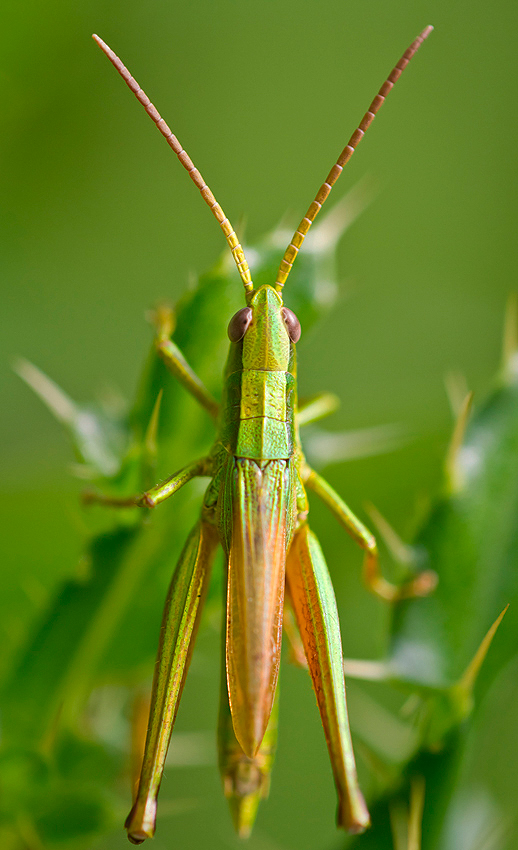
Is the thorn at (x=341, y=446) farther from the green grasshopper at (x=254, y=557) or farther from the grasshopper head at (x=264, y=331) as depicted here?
the grasshopper head at (x=264, y=331)

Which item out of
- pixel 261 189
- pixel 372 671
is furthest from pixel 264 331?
pixel 261 189

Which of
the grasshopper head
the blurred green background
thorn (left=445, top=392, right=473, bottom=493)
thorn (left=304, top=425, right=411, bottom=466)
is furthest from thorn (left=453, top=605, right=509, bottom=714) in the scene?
the blurred green background

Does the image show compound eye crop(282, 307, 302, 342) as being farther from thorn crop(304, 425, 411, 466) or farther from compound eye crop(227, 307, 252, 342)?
thorn crop(304, 425, 411, 466)

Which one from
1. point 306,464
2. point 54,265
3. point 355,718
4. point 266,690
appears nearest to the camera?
point 266,690

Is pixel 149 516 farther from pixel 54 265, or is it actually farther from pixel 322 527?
pixel 54 265

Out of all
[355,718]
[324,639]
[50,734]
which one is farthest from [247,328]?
[355,718]

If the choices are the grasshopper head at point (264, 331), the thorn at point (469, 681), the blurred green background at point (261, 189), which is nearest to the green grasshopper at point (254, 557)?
the grasshopper head at point (264, 331)

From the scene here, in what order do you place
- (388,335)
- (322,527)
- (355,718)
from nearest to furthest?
(322,527) < (355,718) < (388,335)

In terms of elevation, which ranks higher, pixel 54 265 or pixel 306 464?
pixel 54 265
